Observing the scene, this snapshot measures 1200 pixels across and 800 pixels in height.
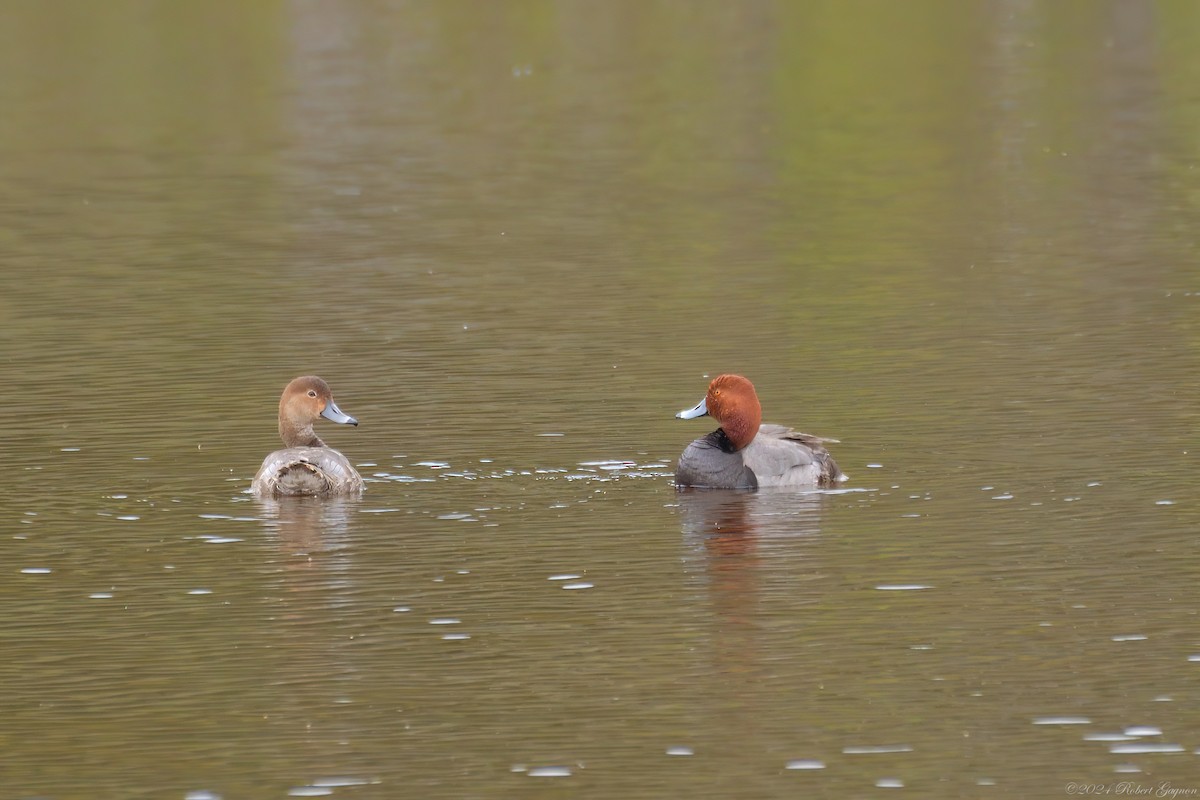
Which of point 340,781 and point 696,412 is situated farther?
point 696,412

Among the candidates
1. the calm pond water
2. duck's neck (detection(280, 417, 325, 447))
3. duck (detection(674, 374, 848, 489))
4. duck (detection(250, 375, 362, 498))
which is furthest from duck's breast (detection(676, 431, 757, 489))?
duck's neck (detection(280, 417, 325, 447))

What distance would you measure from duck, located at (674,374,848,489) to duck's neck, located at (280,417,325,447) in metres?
2.53

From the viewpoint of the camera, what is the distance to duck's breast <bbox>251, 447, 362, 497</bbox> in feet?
51.4

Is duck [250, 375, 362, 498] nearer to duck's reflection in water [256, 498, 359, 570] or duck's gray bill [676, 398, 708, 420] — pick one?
duck's reflection in water [256, 498, 359, 570]

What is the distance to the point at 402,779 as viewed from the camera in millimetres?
10102

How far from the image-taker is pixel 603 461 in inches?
649

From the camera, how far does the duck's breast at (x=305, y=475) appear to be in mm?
15664

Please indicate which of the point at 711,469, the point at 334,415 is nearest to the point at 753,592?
the point at 711,469

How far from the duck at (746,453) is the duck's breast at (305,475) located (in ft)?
7.14

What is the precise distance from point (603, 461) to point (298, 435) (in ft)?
6.80

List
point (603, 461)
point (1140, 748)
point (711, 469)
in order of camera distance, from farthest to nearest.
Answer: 1. point (603, 461)
2. point (711, 469)
3. point (1140, 748)

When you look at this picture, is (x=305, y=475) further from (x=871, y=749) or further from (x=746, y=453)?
(x=871, y=749)

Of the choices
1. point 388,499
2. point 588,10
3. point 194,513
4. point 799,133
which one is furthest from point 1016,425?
point 588,10

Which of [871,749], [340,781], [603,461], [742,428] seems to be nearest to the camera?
[340,781]
